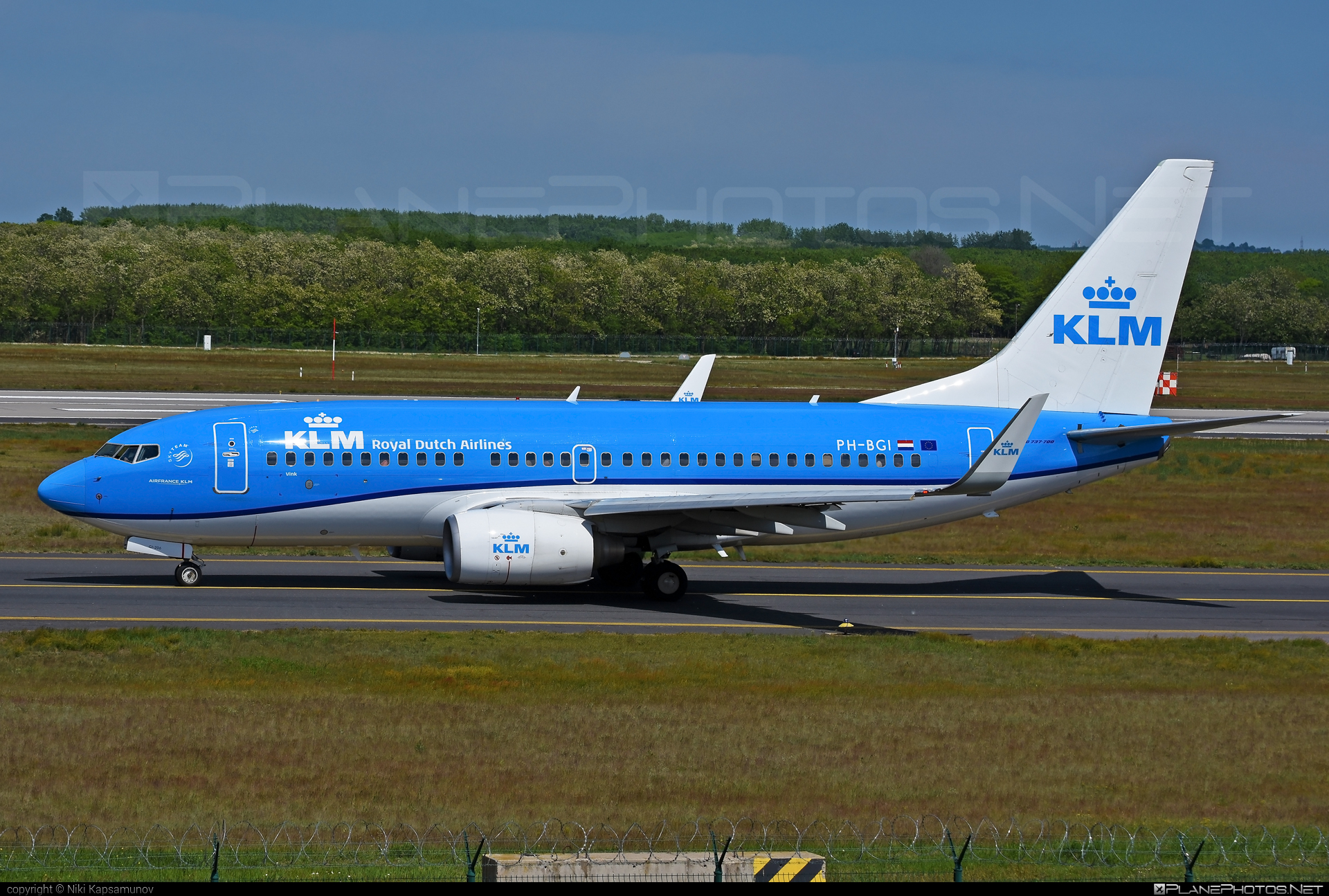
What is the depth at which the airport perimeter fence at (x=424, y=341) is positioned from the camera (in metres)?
162

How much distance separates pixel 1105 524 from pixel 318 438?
A: 29.3 meters

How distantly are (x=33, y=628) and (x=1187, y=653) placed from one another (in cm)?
2376

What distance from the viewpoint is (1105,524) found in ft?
166

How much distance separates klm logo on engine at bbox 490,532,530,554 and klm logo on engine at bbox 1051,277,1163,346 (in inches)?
636

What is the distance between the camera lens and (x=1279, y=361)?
198375 mm

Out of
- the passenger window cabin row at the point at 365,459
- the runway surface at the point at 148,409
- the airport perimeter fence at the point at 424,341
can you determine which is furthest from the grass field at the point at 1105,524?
the airport perimeter fence at the point at 424,341

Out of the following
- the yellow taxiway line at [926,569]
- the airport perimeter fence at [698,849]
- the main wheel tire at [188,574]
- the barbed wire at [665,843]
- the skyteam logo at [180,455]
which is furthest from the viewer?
the yellow taxiway line at [926,569]

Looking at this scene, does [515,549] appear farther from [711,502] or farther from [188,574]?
[188,574]

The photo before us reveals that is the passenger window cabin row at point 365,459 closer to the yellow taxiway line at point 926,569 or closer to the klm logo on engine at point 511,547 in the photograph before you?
the klm logo on engine at point 511,547

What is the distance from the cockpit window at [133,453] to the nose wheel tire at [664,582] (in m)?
12.2

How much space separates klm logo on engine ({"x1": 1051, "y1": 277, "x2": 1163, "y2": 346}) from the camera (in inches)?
1518

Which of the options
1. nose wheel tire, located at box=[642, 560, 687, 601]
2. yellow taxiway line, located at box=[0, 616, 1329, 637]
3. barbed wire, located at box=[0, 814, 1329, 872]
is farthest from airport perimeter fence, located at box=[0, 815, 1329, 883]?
nose wheel tire, located at box=[642, 560, 687, 601]

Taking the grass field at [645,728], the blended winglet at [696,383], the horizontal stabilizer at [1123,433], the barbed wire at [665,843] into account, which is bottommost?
the grass field at [645,728]

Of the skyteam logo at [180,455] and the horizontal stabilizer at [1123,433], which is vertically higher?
the horizontal stabilizer at [1123,433]
